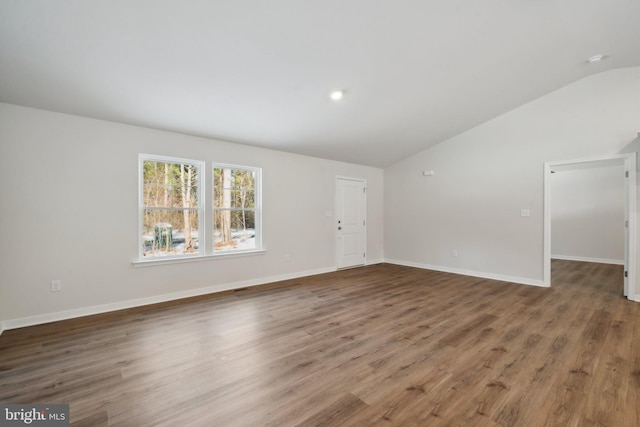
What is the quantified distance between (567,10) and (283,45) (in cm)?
293

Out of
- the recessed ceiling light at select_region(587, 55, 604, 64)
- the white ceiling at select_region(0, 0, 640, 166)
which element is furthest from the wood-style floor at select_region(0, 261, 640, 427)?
the recessed ceiling light at select_region(587, 55, 604, 64)

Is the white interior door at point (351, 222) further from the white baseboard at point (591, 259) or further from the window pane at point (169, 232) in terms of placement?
the white baseboard at point (591, 259)

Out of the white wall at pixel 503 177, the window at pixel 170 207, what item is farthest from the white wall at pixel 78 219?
the white wall at pixel 503 177

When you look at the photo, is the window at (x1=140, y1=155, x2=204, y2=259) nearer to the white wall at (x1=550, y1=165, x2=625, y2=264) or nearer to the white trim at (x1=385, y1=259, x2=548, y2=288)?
the white trim at (x1=385, y1=259, x2=548, y2=288)

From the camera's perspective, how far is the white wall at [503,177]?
4125mm

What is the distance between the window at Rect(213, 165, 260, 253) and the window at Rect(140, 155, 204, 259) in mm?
308

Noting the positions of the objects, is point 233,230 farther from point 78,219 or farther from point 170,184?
point 78,219

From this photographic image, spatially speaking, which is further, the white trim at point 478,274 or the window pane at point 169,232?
the white trim at point 478,274

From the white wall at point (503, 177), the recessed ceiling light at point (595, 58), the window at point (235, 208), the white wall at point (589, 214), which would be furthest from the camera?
the white wall at point (589, 214)

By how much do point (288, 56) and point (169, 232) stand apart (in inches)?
118

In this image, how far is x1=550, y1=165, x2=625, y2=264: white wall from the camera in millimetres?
6402

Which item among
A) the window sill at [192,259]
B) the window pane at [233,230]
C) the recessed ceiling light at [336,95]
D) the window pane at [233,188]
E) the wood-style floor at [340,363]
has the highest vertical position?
the recessed ceiling light at [336,95]

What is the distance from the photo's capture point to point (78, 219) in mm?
3307

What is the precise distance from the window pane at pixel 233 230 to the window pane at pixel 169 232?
0.35 metres
